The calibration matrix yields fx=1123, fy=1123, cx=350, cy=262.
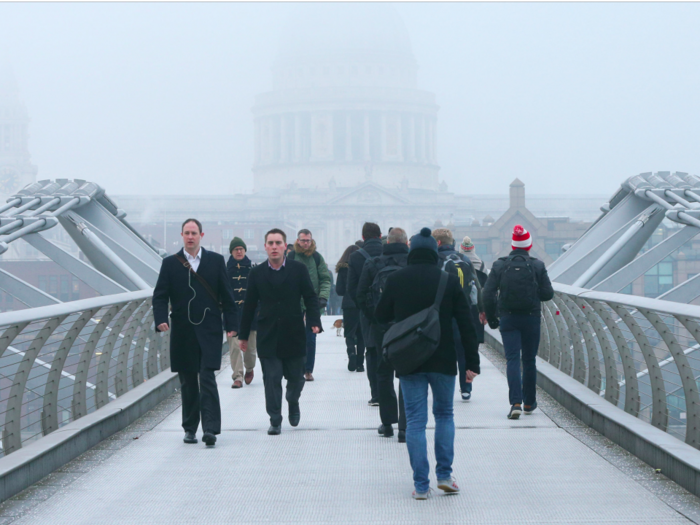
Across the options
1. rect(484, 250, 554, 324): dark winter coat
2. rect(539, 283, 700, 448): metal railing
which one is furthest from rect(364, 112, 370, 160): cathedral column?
rect(484, 250, 554, 324): dark winter coat

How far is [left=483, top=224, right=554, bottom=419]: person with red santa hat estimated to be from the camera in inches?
350

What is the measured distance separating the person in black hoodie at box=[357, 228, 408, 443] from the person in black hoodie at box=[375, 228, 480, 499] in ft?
4.90

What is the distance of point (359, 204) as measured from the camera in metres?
129

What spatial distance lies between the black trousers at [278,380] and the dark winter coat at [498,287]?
1568 mm

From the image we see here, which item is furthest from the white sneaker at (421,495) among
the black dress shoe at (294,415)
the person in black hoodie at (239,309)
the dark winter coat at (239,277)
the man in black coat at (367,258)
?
the dark winter coat at (239,277)

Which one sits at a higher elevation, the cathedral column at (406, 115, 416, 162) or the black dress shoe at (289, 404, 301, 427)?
the cathedral column at (406, 115, 416, 162)

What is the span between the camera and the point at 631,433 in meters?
7.51

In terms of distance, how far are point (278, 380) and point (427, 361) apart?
2.58 meters

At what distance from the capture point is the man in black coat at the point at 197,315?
8102 mm

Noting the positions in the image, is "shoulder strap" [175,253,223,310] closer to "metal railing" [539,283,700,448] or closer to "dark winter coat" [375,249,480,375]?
"dark winter coat" [375,249,480,375]

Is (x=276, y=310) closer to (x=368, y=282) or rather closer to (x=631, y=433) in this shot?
(x=368, y=282)

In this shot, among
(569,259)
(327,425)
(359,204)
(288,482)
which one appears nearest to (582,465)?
(288,482)

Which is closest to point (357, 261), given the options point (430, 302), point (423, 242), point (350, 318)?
point (350, 318)

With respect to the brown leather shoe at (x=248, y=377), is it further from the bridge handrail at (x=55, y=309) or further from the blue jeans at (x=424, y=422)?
the blue jeans at (x=424, y=422)
